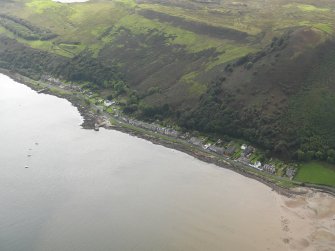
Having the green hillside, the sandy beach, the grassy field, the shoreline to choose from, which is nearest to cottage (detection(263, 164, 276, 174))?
the shoreline

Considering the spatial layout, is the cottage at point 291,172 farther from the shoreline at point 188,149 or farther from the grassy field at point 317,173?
the shoreline at point 188,149

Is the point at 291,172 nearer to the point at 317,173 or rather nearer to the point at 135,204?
the point at 317,173

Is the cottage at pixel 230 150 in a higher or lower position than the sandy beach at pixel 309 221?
lower

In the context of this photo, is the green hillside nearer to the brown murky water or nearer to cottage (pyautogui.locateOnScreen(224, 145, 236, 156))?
cottage (pyautogui.locateOnScreen(224, 145, 236, 156))

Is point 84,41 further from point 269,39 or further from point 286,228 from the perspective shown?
point 286,228

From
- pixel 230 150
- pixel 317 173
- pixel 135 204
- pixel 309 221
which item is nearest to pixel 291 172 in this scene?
pixel 317 173

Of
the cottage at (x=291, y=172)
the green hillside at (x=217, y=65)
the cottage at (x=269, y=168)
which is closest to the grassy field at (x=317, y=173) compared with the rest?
the cottage at (x=291, y=172)
